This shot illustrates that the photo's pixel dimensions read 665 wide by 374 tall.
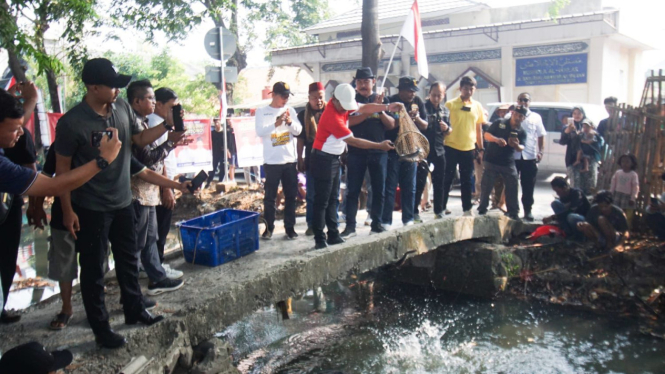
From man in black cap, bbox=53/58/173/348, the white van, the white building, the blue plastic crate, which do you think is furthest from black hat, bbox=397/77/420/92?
the white building

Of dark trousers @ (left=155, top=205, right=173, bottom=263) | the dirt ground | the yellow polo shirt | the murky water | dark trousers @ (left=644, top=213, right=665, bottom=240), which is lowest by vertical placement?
the murky water

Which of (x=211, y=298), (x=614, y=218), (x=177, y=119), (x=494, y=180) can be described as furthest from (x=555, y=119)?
(x=177, y=119)

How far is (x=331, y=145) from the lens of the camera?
5504 mm

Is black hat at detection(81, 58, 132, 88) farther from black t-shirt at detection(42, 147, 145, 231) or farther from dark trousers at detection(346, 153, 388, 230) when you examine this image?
dark trousers at detection(346, 153, 388, 230)

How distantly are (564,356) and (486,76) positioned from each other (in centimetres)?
1334

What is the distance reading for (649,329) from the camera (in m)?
6.21

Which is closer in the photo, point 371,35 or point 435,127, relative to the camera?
point 435,127

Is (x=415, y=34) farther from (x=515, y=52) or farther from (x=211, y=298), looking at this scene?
(x=515, y=52)

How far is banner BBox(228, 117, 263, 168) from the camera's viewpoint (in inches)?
474

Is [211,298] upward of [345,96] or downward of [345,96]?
downward

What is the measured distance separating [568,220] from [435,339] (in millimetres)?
2973

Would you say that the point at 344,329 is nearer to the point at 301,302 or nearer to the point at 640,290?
the point at 301,302

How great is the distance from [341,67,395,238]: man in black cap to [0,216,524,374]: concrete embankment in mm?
277

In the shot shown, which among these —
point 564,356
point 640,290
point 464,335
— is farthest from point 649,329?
point 464,335
